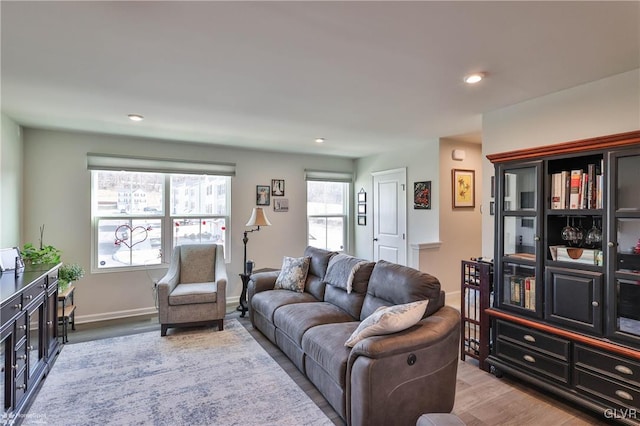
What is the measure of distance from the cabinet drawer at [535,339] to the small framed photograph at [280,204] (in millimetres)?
3658

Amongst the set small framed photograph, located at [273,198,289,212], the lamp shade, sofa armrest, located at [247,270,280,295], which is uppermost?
small framed photograph, located at [273,198,289,212]

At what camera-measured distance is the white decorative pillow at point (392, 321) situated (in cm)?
201

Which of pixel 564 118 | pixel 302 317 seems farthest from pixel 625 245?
pixel 302 317

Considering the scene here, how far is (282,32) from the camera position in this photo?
1.82 metres

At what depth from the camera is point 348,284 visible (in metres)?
3.12

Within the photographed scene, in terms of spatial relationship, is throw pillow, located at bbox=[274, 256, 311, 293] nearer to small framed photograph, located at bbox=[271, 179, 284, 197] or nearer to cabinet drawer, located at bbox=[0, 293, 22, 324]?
small framed photograph, located at bbox=[271, 179, 284, 197]

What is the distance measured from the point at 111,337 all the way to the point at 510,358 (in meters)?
3.94

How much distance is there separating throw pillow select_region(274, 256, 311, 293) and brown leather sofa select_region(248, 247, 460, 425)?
331 mm

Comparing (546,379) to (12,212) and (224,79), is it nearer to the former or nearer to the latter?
(224,79)

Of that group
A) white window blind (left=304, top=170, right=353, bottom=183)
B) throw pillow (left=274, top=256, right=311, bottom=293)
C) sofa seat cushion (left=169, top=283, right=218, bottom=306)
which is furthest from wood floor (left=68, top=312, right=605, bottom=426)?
white window blind (left=304, top=170, right=353, bottom=183)

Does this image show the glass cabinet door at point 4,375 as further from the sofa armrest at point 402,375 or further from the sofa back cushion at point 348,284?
the sofa back cushion at point 348,284

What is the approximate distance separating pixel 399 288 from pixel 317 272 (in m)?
1.42

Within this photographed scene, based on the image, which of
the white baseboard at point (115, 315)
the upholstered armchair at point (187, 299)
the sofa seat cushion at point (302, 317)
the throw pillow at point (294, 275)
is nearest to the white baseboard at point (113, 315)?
the white baseboard at point (115, 315)

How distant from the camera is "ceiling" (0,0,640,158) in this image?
1.64m
